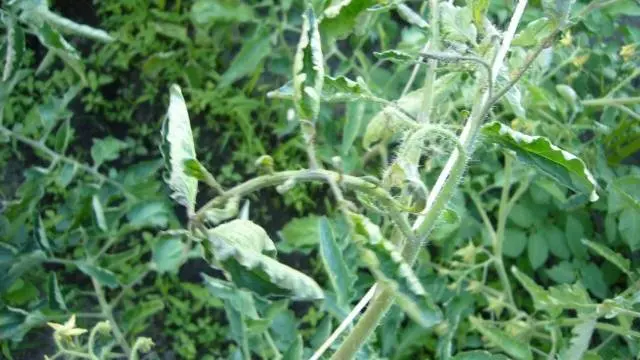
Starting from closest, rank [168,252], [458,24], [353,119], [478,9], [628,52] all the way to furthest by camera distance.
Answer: [478,9] → [458,24] → [353,119] → [168,252] → [628,52]

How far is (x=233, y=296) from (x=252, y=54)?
715mm

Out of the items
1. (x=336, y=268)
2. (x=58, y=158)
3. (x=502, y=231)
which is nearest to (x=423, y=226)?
(x=336, y=268)

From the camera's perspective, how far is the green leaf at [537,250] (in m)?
1.83

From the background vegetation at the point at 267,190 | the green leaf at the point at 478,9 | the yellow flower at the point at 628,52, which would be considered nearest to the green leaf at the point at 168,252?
the background vegetation at the point at 267,190

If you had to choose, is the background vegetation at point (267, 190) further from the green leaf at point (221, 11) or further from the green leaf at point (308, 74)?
the green leaf at point (308, 74)

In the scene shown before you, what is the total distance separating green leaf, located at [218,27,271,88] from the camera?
1952 millimetres

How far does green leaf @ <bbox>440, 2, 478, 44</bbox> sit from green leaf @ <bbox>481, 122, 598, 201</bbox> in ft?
0.65

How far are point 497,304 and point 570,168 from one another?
783mm

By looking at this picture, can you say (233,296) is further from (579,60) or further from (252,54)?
(579,60)

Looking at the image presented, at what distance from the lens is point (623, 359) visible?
5.37 ft

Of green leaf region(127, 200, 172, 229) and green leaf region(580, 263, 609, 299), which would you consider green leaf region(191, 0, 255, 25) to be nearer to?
green leaf region(127, 200, 172, 229)

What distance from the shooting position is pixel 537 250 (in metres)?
1.83

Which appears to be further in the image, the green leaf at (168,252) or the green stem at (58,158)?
the green stem at (58,158)

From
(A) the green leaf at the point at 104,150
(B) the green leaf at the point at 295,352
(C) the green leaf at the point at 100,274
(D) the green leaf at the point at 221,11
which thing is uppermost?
(D) the green leaf at the point at 221,11
